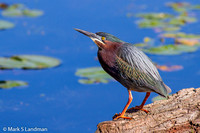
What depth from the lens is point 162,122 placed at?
12.6ft

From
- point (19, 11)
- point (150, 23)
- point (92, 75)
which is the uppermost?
point (19, 11)

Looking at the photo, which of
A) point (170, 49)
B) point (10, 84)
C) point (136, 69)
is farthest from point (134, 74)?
point (170, 49)

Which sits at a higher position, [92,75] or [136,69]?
[92,75]

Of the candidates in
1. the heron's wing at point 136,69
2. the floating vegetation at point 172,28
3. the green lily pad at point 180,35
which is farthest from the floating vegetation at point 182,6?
the heron's wing at point 136,69

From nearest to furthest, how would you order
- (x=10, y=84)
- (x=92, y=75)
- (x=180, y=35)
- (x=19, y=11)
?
(x=10, y=84) → (x=92, y=75) → (x=180, y=35) → (x=19, y=11)

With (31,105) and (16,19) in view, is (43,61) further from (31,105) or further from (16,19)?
(16,19)

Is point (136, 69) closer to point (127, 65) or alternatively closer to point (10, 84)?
point (127, 65)

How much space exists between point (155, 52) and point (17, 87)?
2.54 m

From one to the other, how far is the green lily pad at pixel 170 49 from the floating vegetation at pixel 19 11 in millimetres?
3203

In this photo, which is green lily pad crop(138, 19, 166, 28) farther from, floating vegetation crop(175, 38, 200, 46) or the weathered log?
the weathered log

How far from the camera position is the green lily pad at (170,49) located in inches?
261

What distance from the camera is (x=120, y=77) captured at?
381cm

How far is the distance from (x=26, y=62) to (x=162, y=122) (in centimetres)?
320

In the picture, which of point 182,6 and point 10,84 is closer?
point 10,84
